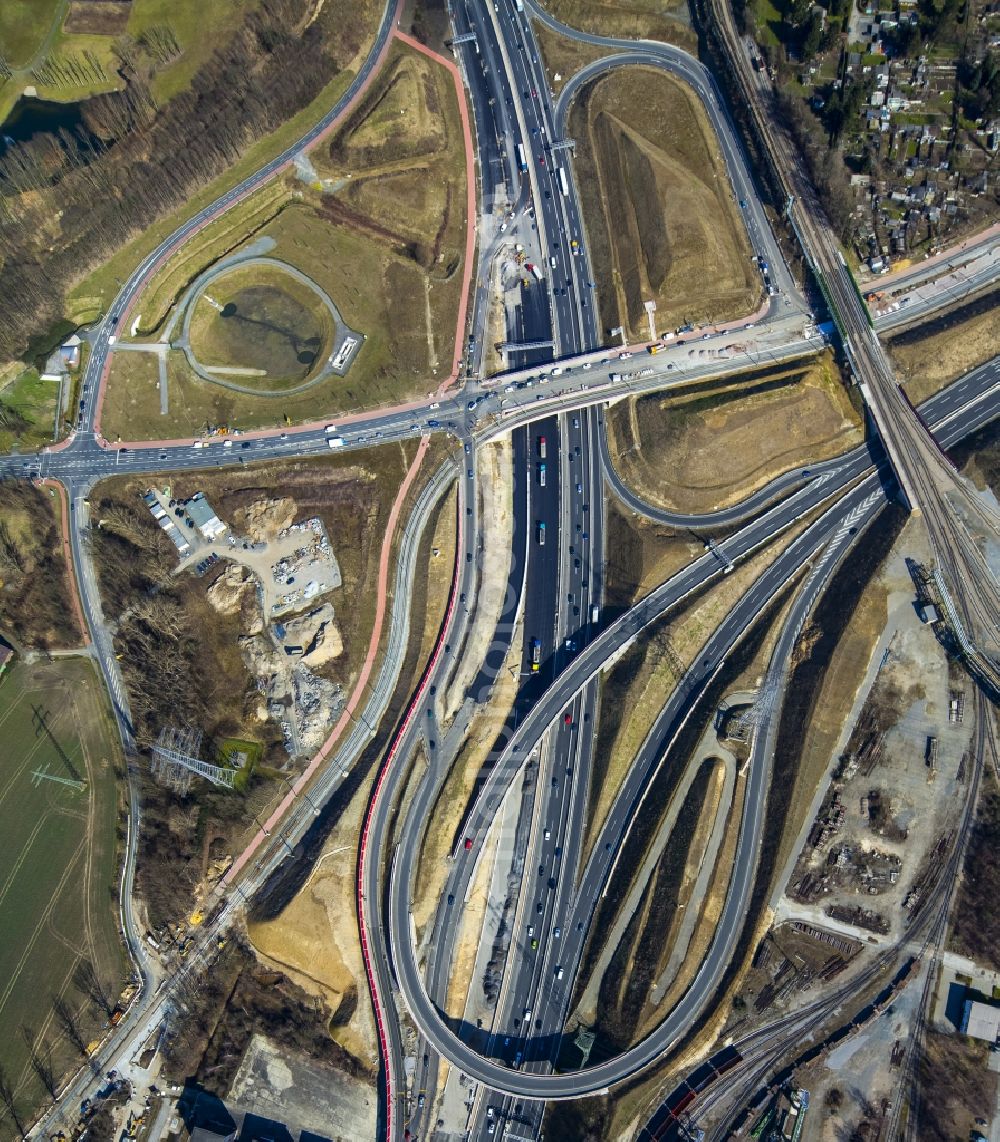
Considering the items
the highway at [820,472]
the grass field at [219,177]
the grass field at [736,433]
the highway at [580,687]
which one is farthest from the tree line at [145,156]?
the highway at [580,687]

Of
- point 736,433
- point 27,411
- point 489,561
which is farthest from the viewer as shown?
point 27,411

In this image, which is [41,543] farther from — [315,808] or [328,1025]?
[328,1025]

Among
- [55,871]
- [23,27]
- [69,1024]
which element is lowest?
[69,1024]

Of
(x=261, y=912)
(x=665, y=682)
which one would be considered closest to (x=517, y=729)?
(x=665, y=682)

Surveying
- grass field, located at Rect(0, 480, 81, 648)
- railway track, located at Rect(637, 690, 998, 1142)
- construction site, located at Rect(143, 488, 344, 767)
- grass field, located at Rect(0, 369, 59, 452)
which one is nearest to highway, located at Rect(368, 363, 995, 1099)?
construction site, located at Rect(143, 488, 344, 767)

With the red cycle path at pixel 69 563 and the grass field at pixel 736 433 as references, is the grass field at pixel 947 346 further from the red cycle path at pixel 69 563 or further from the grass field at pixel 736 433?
the red cycle path at pixel 69 563

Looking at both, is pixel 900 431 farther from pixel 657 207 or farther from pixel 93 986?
pixel 93 986

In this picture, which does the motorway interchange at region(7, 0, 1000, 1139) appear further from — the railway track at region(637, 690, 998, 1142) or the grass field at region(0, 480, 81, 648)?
the railway track at region(637, 690, 998, 1142)

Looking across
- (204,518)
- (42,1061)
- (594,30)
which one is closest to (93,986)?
(42,1061)
